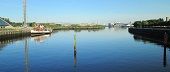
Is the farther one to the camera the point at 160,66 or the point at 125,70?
the point at 160,66

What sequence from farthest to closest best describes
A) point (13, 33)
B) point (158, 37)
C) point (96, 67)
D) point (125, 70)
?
point (13, 33), point (158, 37), point (96, 67), point (125, 70)

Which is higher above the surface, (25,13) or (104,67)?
(25,13)

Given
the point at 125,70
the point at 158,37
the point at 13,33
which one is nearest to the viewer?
the point at 125,70

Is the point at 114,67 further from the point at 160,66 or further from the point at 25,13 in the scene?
the point at 25,13

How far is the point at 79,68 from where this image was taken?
109 ft

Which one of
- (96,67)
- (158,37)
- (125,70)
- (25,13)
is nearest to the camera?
(125,70)

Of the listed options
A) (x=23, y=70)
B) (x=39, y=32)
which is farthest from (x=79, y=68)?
(x=39, y=32)

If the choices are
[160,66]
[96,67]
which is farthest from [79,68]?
[160,66]

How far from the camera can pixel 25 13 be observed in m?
108

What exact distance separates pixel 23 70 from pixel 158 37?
61933mm

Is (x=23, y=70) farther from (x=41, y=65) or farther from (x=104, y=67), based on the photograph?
(x=104, y=67)

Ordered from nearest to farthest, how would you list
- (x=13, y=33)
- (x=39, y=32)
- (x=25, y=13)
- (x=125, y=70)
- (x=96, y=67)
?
1. (x=125, y=70)
2. (x=96, y=67)
3. (x=13, y=33)
4. (x=25, y=13)
5. (x=39, y=32)

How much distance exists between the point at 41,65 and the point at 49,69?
3.31m

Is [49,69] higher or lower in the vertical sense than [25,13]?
lower
